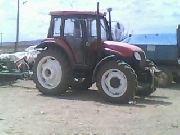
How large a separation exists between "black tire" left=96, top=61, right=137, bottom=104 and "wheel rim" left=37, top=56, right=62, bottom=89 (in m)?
1.48

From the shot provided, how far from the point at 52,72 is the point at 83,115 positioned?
3243 mm

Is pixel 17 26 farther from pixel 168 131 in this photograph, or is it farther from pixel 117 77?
pixel 168 131

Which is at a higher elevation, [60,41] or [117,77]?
[60,41]

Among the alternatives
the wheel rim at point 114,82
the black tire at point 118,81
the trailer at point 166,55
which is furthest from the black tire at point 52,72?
the trailer at point 166,55

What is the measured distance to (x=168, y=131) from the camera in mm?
6535

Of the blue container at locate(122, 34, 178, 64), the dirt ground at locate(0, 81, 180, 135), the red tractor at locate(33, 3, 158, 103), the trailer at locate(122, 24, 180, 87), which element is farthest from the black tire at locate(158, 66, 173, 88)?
the red tractor at locate(33, 3, 158, 103)

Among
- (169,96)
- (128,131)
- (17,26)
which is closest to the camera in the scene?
(128,131)

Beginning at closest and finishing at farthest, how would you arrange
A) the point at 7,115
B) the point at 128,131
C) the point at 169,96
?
the point at 128,131 < the point at 7,115 < the point at 169,96

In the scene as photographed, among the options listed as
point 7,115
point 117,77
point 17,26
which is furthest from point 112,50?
point 17,26

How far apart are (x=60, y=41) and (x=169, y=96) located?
398cm

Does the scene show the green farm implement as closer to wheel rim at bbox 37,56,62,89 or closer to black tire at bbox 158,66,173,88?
wheel rim at bbox 37,56,62,89

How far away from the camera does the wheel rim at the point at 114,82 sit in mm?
9539

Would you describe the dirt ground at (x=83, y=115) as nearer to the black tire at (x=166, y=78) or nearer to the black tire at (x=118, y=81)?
the black tire at (x=118, y=81)

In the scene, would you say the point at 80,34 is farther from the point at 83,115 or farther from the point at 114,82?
the point at 83,115
